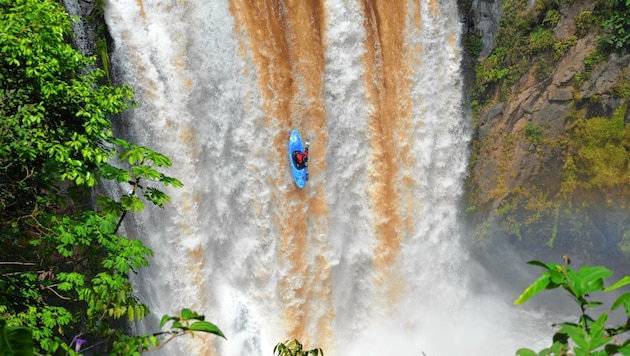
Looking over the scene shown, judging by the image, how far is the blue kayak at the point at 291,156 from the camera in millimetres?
9672

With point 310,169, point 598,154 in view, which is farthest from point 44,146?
point 598,154

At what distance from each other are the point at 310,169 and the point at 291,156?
631 mm

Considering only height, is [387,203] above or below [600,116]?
below

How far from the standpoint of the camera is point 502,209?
1287cm

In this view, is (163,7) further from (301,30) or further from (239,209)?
(239,209)

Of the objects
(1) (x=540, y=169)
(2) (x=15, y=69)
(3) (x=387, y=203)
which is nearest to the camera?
(2) (x=15, y=69)

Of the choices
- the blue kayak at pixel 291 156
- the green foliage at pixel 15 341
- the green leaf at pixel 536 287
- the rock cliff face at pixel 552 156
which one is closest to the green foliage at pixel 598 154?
the rock cliff face at pixel 552 156

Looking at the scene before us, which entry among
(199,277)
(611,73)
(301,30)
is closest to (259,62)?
(301,30)

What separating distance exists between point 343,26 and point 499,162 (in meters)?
5.08

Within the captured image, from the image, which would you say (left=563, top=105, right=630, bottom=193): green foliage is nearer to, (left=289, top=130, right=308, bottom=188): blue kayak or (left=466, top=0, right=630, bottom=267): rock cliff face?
(left=466, top=0, right=630, bottom=267): rock cliff face

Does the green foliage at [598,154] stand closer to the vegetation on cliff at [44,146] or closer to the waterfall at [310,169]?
the waterfall at [310,169]

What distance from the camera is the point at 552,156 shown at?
12219 mm

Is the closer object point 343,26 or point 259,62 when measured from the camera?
point 259,62

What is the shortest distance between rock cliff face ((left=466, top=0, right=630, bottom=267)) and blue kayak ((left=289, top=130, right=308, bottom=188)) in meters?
4.56
